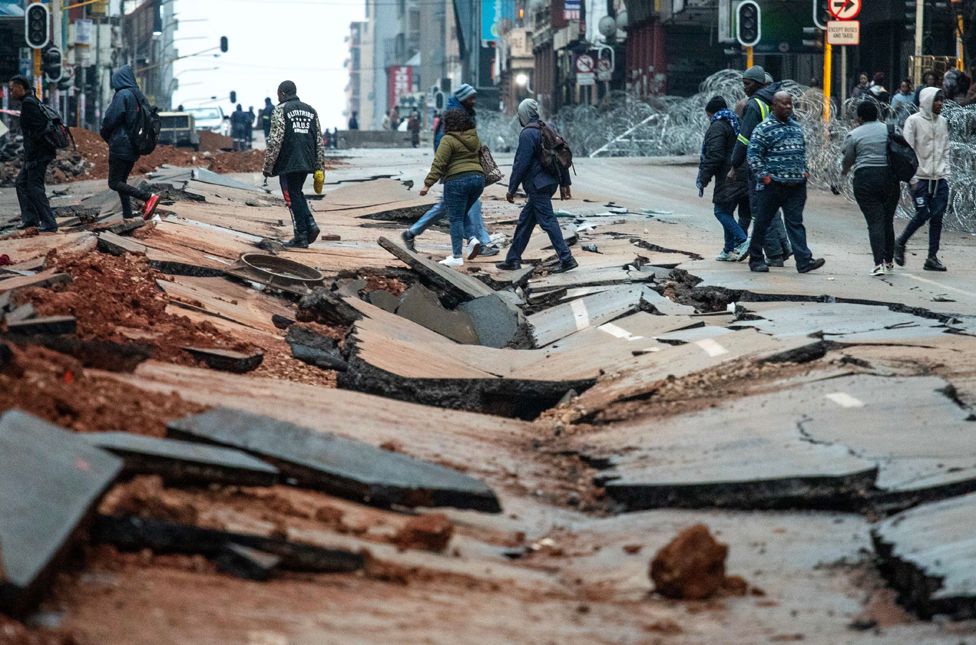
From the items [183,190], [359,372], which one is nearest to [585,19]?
[183,190]

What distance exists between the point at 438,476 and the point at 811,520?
1403 millimetres

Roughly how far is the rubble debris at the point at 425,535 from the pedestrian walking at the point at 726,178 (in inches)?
382

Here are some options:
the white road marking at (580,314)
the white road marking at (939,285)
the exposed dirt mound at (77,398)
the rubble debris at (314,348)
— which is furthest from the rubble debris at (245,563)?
the white road marking at (939,285)

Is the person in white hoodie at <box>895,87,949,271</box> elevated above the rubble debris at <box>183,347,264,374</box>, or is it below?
above

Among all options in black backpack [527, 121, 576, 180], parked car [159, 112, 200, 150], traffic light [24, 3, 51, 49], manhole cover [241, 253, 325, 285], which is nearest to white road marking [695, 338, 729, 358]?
manhole cover [241, 253, 325, 285]

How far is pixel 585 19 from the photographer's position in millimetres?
68438

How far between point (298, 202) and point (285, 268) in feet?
8.74

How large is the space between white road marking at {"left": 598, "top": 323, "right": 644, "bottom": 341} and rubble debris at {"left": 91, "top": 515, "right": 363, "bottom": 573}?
5602mm

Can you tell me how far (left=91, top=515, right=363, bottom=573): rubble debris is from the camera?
412cm

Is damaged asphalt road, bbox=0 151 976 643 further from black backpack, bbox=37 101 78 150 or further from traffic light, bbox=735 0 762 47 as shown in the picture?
traffic light, bbox=735 0 762 47

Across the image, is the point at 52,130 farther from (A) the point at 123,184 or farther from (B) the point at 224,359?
(B) the point at 224,359

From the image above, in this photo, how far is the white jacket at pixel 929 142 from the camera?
554 inches

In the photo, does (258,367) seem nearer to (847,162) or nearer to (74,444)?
(74,444)

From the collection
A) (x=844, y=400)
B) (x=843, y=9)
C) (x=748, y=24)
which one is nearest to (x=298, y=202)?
(x=844, y=400)
